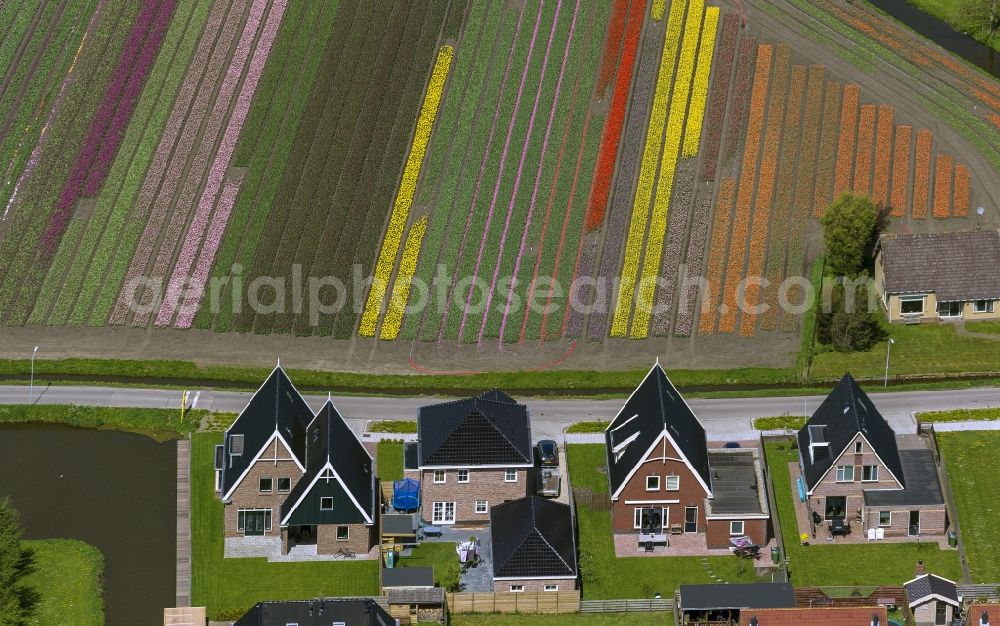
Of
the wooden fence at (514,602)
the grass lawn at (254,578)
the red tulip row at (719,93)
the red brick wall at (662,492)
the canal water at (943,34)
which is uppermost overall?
the canal water at (943,34)

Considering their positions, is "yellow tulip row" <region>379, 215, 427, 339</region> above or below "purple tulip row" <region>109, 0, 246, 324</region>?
below

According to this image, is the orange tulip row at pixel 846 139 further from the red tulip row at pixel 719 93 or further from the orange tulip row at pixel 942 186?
the red tulip row at pixel 719 93

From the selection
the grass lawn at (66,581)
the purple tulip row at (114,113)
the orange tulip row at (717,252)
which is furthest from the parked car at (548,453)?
the purple tulip row at (114,113)

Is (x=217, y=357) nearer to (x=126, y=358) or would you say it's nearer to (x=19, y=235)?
(x=126, y=358)

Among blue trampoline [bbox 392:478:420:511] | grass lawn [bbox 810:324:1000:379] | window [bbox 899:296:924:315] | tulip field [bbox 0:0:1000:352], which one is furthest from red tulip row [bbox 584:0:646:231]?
blue trampoline [bbox 392:478:420:511]

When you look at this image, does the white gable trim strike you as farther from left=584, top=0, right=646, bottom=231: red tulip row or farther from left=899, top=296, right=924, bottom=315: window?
left=899, top=296, right=924, bottom=315: window

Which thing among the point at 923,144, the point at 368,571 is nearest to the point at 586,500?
the point at 368,571
